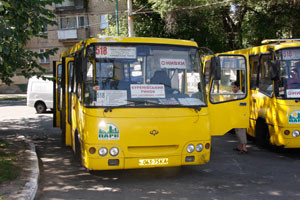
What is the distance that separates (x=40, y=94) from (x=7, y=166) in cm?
1335

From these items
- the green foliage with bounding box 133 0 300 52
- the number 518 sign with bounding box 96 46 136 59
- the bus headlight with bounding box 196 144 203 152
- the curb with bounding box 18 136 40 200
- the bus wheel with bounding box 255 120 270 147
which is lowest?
the curb with bounding box 18 136 40 200

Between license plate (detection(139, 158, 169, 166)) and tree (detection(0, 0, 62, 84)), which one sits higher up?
tree (detection(0, 0, 62, 84))

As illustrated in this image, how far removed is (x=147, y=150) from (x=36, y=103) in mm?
15150

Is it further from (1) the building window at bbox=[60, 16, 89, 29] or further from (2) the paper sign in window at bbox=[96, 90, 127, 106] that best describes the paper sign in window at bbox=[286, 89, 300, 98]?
(1) the building window at bbox=[60, 16, 89, 29]

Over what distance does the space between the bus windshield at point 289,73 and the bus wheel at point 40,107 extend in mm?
14266

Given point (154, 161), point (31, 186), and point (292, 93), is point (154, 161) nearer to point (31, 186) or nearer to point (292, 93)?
point (31, 186)

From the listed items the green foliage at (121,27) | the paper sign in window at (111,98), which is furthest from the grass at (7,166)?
the green foliage at (121,27)

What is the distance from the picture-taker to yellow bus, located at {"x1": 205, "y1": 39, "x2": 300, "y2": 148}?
8.94 m

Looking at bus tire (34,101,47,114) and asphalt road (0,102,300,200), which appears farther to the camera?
bus tire (34,101,47,114)

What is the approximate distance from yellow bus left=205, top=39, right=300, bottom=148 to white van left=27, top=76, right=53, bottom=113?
1295 centimetres

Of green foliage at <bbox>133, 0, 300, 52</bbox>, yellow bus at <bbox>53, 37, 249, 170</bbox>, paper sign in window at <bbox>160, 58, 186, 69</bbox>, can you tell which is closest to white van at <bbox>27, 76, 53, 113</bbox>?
green foliage at <bbox>133, 0, 300, 52</bbox>

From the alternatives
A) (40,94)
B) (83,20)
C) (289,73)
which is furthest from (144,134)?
(83,20)

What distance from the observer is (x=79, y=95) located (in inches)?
287

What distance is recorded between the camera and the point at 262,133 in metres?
10.3
